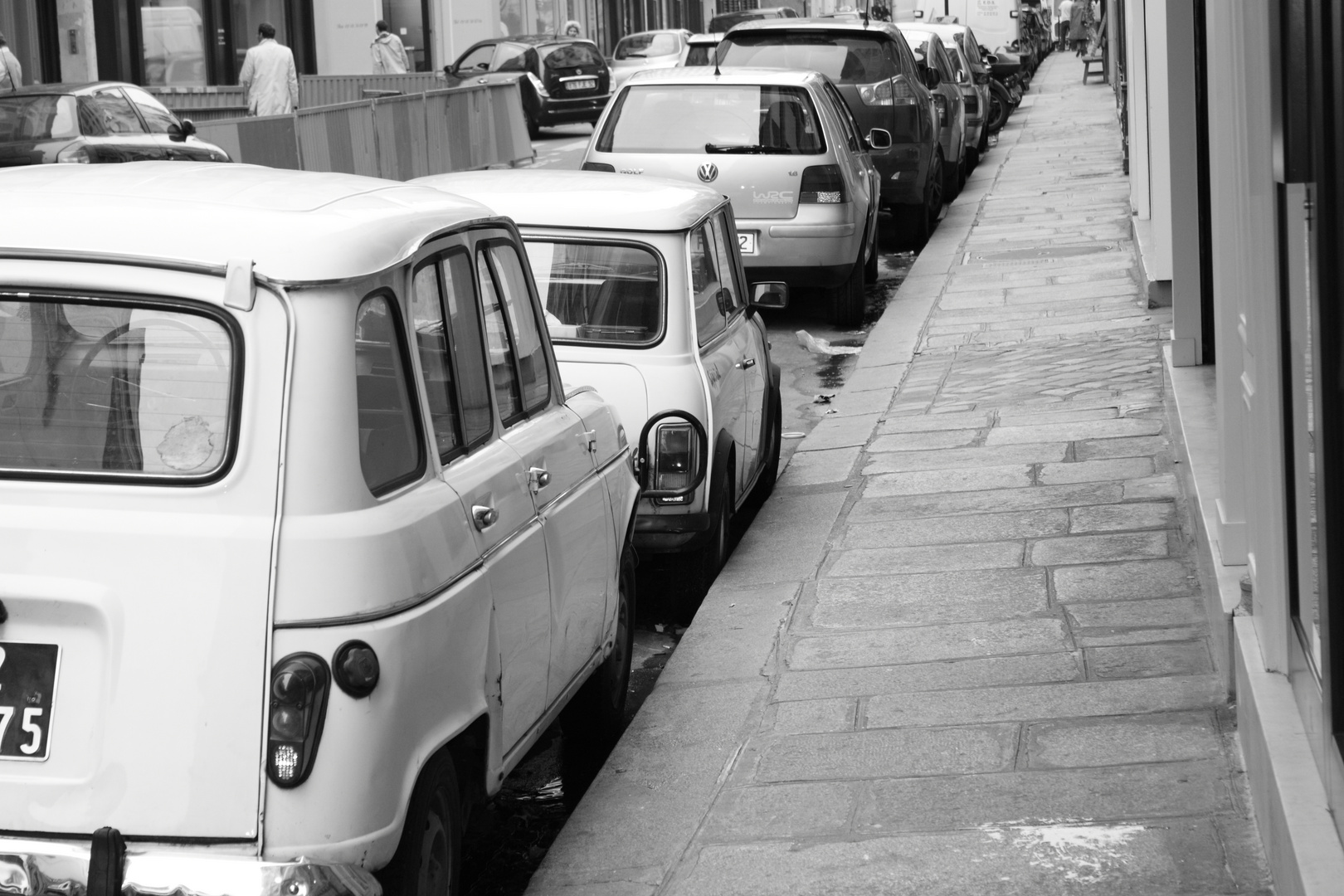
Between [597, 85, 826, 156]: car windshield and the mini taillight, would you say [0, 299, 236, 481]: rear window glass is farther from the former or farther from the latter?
the mini taillight

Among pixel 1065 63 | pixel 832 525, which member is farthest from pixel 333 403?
pixel 1065 63

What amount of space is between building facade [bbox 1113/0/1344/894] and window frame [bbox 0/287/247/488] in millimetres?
2014

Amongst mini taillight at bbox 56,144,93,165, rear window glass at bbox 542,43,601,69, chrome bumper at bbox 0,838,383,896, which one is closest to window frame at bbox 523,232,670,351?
chrome bumper at bbox 0,838,383,896

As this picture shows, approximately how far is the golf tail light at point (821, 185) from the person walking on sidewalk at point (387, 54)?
21.3 m

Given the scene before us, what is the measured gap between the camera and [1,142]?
54.1 ft

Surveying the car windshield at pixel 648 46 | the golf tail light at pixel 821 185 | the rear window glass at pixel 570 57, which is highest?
the car windshield at pixel 648 46

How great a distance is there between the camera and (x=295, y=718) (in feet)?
10.5

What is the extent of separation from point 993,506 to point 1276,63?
3.84 metres

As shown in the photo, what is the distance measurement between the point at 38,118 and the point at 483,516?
47.6 feet

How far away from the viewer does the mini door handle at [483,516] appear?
3809 millimetres

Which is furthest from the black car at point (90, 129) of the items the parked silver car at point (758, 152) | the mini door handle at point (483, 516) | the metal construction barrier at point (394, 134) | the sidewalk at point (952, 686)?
the mini door handle at point (483, 516)

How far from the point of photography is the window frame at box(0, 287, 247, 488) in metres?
3.29

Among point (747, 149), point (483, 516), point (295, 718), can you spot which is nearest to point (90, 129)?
point (747, 149)

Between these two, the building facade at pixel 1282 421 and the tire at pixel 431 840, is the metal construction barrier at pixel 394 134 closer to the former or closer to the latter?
the building facade at pixel 1282 421
